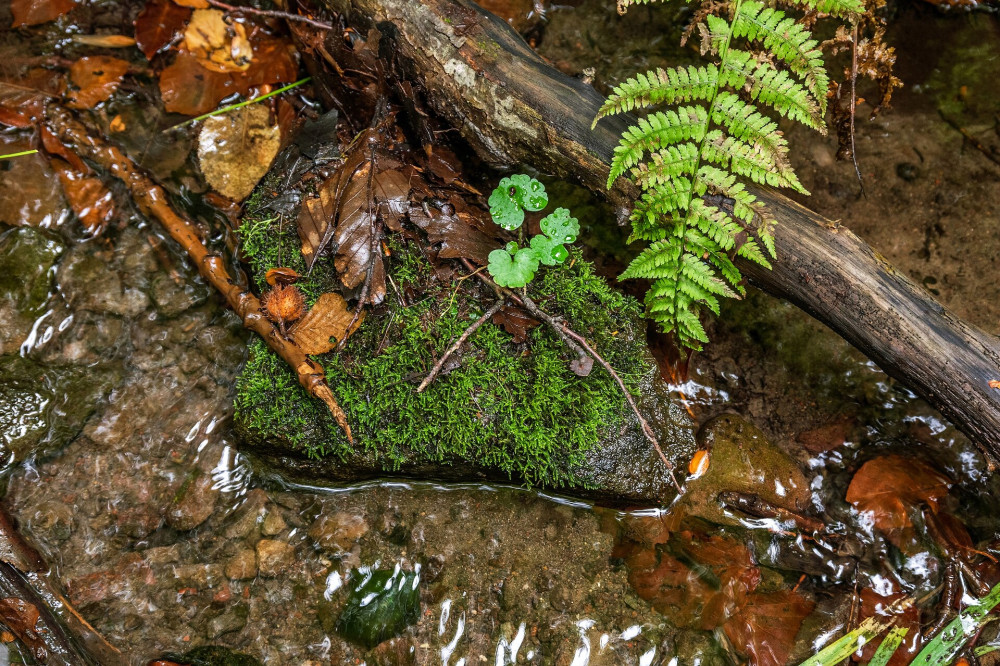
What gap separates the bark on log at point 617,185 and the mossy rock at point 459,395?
2.28 feet

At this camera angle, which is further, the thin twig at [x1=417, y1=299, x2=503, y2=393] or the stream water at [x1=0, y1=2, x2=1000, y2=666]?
the stream water at [x1=0, y1=2, x2=1000, y2=666]

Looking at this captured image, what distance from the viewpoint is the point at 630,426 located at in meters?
3.45

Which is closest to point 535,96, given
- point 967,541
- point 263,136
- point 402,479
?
point 263,136

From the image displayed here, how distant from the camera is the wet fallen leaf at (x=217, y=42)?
12.8ft

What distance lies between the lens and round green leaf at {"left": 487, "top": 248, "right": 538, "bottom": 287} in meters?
3.11

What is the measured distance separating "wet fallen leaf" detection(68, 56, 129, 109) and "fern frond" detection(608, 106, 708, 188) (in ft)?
10.8

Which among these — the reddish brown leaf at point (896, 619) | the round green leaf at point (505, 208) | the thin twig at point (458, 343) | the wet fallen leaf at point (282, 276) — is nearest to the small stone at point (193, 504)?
the wet fallen leaf at point (282, 276)

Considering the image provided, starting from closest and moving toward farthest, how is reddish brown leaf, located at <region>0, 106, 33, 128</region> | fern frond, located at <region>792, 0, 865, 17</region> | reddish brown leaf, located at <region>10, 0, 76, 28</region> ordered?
fern frond, located at <region>792, 0, 865, 17</region>
reddish brown leaf, located at <region>0, 106, 33, 128</region>
reddish brown leaf, located at <region>10, 0, 76, 28</region>

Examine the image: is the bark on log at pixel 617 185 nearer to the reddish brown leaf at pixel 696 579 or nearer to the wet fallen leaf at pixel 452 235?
the wet fallen leaf at pixel 452 235

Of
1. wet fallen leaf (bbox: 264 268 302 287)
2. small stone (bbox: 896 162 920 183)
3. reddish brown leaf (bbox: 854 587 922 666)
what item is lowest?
reddish brown leaf (bbox: 854 587 922 666)

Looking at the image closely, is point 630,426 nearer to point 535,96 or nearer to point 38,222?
point 535,96

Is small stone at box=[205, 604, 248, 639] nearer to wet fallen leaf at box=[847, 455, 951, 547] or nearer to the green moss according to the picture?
the green moss

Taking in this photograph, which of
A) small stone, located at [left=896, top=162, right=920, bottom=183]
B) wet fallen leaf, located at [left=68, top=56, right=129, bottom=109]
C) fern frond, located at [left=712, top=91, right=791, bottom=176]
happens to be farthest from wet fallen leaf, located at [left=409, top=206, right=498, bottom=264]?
small stone, located at [left=896, top=162, right=920, bottom=183]

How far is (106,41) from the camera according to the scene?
13.0 feet
